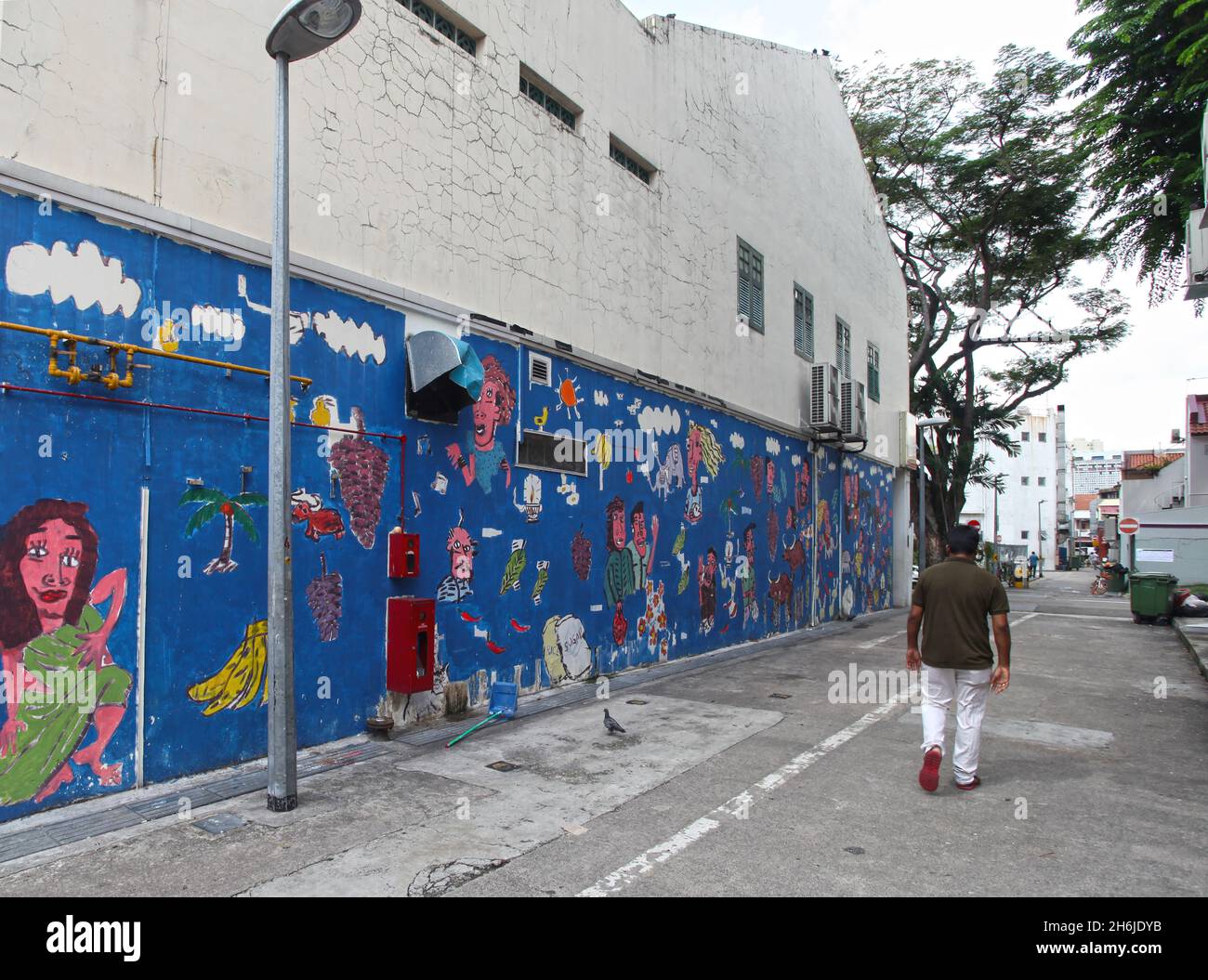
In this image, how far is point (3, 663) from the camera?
449cm

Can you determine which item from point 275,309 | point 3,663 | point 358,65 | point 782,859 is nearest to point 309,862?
point 3,663

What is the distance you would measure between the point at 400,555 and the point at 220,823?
2660mm

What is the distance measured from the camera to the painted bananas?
557 centimetres

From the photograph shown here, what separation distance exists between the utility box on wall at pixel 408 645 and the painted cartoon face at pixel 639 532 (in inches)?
164

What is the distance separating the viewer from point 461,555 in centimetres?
776

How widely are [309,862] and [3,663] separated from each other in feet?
6.78

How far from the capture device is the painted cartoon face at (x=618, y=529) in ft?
33.5

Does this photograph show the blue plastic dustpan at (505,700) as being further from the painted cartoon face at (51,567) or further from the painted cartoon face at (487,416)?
the painted cartoon face at (51,567)

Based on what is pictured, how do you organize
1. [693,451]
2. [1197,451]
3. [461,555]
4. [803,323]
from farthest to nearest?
[1197,451], [803,323], [693,451], [461,555]

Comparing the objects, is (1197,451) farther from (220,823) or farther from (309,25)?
(220,823)

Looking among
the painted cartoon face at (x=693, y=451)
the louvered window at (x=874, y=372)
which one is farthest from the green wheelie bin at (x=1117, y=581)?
the painted cartoon face at (x=693, y=451)

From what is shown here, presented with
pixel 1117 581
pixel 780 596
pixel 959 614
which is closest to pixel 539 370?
pixel 959 614

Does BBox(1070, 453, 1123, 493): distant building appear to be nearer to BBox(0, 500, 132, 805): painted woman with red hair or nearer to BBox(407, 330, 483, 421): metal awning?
BBox(407, 330, 483, 421): metal awning
